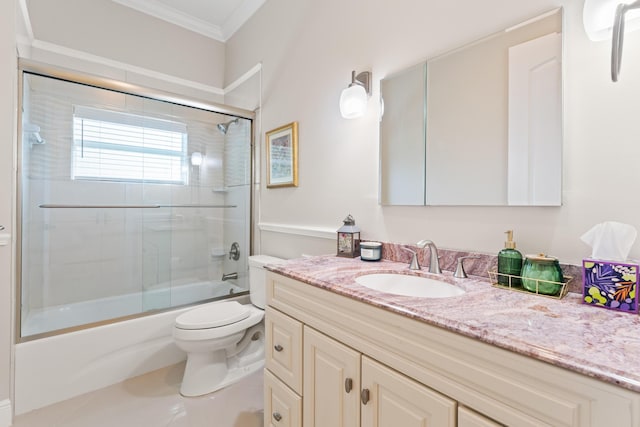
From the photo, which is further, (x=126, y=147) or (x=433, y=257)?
(x=126, y=147)

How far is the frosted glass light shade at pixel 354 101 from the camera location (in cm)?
151

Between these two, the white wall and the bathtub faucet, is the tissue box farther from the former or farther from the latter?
the bathtub faucet

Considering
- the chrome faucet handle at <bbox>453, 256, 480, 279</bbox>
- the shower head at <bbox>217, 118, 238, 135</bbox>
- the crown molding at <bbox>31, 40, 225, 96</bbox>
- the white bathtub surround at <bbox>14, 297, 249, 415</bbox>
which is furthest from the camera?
the shower head at <bbox>217, 118, 238, 135</bbox>

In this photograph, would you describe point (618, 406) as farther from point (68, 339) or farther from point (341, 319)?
point (68, 339)

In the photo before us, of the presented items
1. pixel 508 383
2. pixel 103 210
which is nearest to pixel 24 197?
pixel 103 210

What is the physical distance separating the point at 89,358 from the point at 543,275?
→ 2.40 meters

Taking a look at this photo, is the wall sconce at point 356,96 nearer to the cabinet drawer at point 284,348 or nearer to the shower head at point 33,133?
the cabinet drawer at point 284,348

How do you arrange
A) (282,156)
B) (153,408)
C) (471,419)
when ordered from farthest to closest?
(282,156), (153,408), (471,419)

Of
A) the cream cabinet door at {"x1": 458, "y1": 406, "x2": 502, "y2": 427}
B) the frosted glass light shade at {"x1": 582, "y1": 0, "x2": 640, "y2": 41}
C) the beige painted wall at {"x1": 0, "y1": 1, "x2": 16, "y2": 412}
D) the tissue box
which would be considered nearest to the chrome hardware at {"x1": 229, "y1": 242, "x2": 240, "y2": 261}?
the beige painted wall at {"x1": 0, "y1": 1, "x2": 16, "y2": 412}

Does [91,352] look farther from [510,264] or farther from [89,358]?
[510,264]

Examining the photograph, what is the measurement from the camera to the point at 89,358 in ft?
5.99

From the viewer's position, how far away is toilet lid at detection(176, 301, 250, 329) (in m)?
1.76

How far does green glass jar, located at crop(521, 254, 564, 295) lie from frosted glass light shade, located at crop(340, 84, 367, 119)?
102 cm

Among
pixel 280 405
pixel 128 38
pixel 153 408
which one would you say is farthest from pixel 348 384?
pixel 128 38
